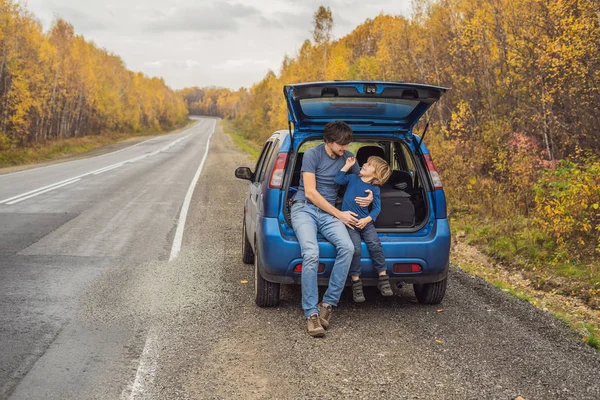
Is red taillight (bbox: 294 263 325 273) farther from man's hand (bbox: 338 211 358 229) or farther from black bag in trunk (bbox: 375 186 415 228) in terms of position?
black bag in trunk (bbox: 375 186 415 228)

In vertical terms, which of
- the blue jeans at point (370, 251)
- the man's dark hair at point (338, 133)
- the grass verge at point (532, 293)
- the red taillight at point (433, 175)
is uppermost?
the man's dark hair at point (338, 133)

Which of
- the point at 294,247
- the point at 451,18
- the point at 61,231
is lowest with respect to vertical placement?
the point at 61,231

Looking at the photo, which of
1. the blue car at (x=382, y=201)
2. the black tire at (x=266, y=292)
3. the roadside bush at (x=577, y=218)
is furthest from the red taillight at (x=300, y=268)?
the roadside bush at (x=577, y=218)

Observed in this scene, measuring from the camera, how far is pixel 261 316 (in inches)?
191

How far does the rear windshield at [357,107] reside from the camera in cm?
471

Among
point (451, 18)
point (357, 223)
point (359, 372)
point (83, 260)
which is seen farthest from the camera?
point (451, 18)

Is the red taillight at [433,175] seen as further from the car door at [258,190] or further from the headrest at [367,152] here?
the car door at [258,190]

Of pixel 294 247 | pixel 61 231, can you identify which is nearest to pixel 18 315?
pixel 294 247

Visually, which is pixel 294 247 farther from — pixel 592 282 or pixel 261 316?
pixel 592 282

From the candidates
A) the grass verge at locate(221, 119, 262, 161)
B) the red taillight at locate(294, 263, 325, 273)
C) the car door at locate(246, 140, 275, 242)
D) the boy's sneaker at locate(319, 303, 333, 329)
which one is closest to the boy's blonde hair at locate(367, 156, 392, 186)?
the red taillight at locate(294, 263, 325, 273)

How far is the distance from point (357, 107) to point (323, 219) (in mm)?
1057

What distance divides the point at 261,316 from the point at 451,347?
1674mm

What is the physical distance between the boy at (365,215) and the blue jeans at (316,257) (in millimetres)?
137

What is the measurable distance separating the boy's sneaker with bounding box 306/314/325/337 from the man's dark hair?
1501 mm
